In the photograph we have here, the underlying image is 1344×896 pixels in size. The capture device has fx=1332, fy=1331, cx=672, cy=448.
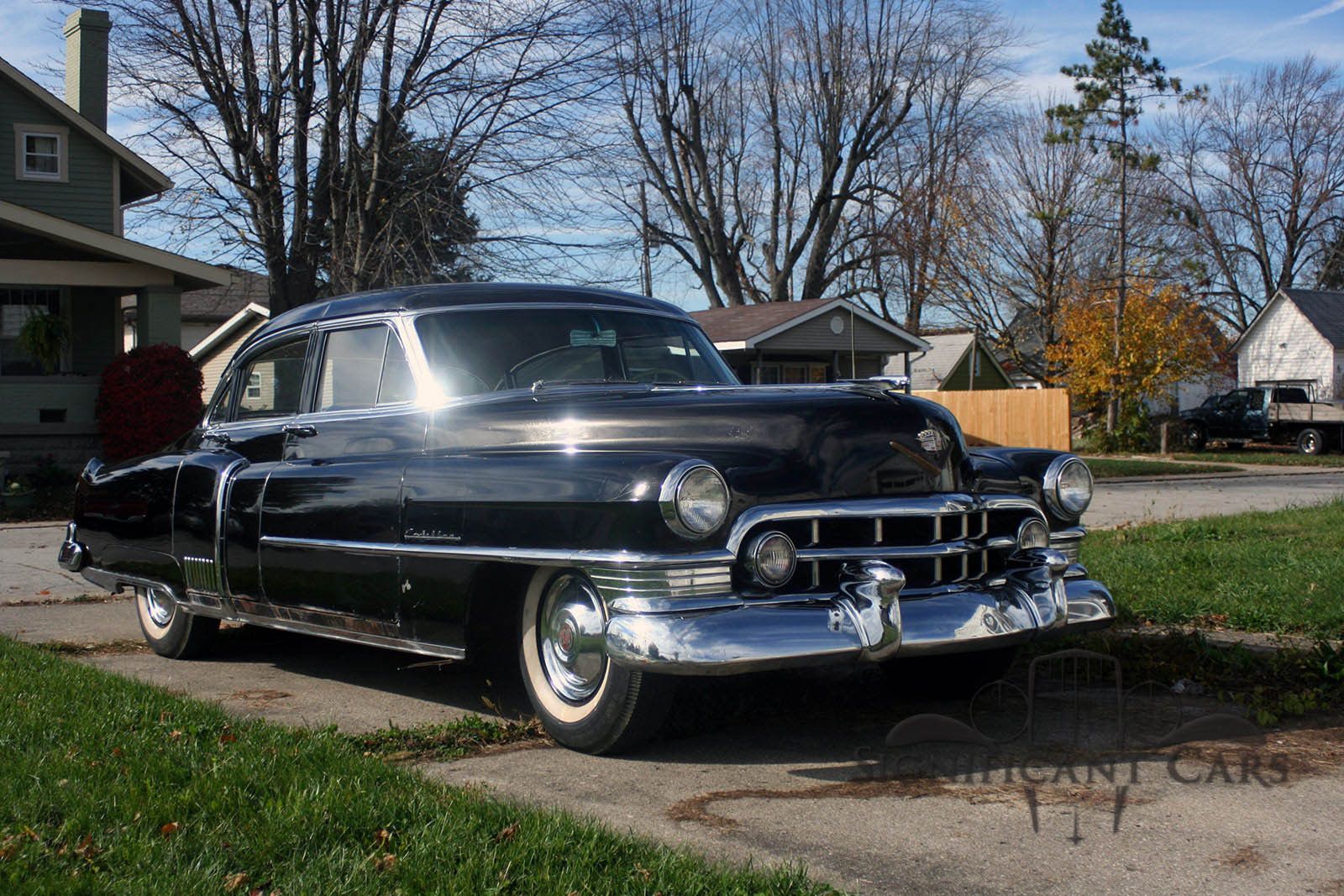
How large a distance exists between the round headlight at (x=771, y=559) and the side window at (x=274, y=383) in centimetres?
288

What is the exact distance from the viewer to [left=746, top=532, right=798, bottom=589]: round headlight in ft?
14.4

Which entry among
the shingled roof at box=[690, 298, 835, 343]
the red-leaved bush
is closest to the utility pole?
the shingled roof at box=[690, 298, 835, 343]

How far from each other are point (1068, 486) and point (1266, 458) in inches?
1124

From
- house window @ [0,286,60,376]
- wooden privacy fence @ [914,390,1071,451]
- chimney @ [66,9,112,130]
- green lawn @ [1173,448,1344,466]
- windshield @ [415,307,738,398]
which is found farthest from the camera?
green lawn @ [1173,448,1344,466]

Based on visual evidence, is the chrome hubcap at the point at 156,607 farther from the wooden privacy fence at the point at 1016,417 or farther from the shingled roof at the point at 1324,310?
the shingled roof at the point at 1324,310

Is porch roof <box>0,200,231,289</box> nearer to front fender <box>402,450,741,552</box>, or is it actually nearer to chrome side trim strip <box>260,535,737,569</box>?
chrome side trim strip <box>260,535,737,569</box>

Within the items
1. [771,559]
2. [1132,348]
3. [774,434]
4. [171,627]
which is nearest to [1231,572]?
[774,434]

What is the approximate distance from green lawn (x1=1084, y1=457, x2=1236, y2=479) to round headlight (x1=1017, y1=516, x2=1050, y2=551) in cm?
1967

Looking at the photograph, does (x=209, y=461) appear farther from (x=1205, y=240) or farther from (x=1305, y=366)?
(x=1205, y=240)

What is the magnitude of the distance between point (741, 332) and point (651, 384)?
2579 centimetres

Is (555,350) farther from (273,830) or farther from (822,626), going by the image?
(273,830)

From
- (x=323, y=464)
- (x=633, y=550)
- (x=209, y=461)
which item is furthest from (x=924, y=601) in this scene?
(x=209, y=461)

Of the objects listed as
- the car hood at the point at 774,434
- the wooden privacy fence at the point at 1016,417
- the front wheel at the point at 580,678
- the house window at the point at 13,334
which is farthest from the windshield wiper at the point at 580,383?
the wooden privacy fence at the point at 1016,417

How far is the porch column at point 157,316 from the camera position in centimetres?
2078
